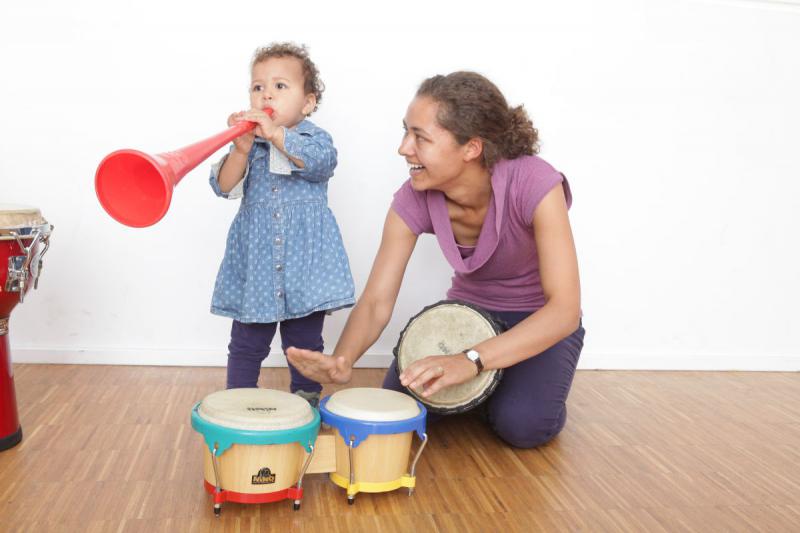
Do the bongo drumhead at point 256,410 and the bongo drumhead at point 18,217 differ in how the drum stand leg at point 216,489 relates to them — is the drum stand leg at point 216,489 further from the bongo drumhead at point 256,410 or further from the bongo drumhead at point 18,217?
the bongo drumhead at point 18,217

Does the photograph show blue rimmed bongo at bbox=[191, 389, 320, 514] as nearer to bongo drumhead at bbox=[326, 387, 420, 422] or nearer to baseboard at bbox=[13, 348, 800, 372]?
bongo drumhead at bbox=[326, 387, 420, 422]

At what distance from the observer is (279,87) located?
1961 millimetres

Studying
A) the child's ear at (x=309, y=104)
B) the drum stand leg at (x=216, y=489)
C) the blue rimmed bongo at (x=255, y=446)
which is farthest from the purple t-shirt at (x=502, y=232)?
the drum stand leg at (x=216, y=489)

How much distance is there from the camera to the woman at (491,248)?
72.3 inches

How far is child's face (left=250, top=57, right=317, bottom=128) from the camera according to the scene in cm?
195

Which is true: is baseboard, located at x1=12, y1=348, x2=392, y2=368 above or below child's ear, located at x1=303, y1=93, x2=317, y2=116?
below

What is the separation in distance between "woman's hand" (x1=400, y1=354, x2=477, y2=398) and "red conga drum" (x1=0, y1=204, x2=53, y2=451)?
0.93m

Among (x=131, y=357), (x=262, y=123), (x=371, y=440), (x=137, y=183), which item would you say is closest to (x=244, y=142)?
(x=262, y=123)

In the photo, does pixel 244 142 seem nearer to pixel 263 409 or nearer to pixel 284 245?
pixel 284 245

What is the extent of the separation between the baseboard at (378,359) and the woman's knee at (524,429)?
829mm

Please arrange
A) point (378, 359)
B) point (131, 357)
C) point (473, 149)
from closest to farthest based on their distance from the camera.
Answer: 1. point (473, 149)
2. point (131, 357)
3. point (378, 359)

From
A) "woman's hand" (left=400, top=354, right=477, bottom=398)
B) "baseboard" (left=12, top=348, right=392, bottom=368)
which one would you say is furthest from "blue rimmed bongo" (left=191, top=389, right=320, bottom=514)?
"baseboard" (left=12, top=348, right=392, bottom=368)

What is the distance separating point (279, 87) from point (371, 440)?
947mm

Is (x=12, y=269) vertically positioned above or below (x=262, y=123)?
below
